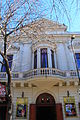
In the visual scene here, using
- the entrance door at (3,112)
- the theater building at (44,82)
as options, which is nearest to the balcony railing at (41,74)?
the theater building at (44,82)

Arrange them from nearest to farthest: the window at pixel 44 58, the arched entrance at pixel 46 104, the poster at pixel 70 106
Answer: the poster at pixel 70 106, the arched entrance at pixel 46 104, the window at pixel 44 58

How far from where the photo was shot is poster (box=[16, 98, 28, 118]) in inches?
398

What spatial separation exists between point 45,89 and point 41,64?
2549mm

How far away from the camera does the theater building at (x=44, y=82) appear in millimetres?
10141

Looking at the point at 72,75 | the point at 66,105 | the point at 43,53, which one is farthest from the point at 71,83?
the point at 43,53

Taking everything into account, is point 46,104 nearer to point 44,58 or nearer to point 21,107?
point 21,107

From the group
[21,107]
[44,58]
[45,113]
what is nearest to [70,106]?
[45,113]

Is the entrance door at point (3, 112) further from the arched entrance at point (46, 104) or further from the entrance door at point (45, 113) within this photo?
the entrance door at point (45, 113)

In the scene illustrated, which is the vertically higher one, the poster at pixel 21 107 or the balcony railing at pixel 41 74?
the balcony railing at pixel 41 74

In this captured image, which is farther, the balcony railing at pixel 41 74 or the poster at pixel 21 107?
the balcony railing at pixel 41 74

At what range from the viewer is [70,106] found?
34.1 ft

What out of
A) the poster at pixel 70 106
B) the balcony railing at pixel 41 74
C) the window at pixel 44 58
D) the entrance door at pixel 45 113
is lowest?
the entrance door at pixel 45 113

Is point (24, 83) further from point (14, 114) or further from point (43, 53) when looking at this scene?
point (43, 53)

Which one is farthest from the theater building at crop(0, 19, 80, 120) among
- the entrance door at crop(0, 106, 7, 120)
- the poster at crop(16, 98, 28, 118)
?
the entrance door at crop(0, 106, 7, 120)
